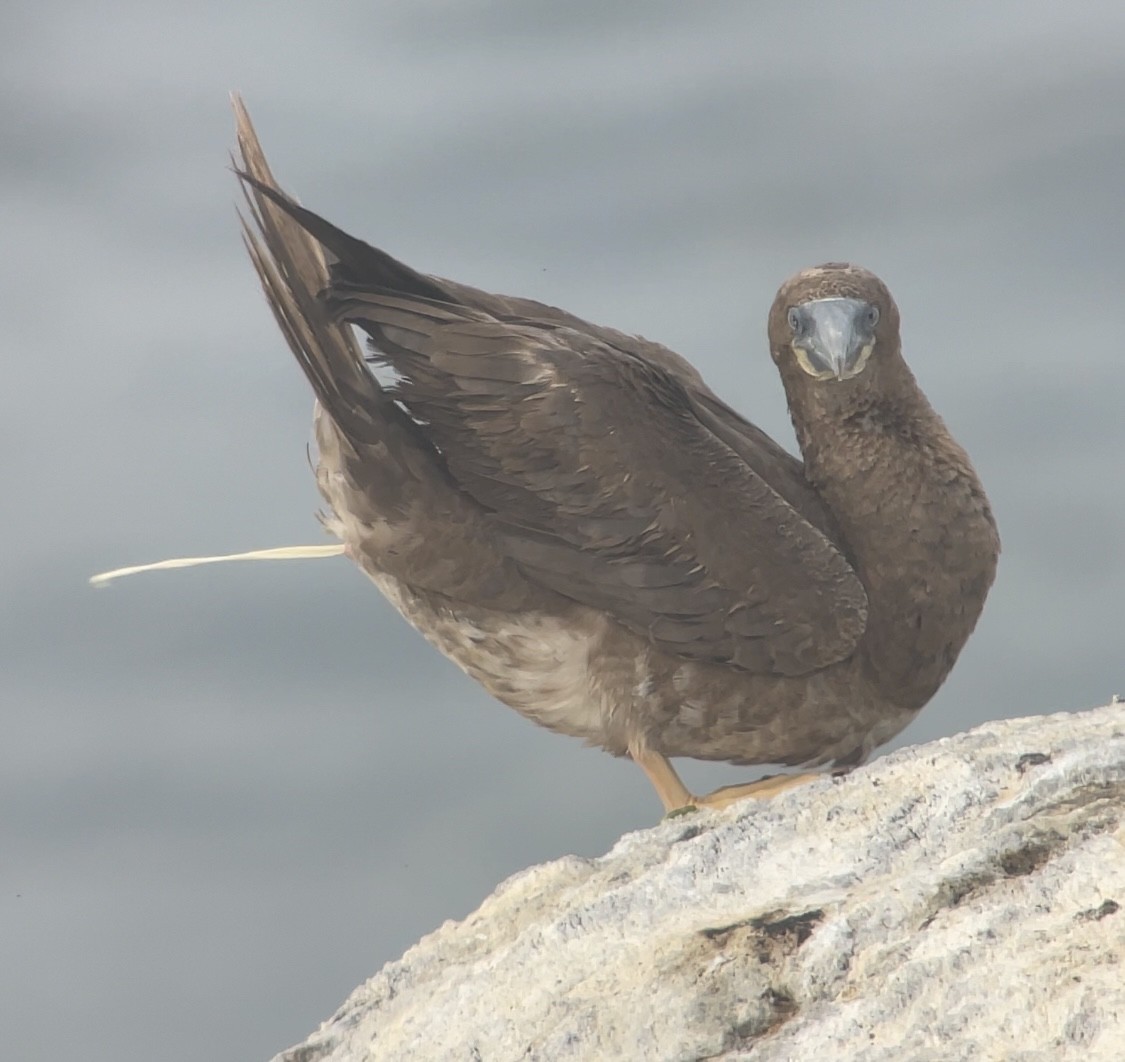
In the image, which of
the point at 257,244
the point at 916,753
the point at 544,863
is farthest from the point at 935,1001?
the point at 257,244

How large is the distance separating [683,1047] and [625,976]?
16 centimetres

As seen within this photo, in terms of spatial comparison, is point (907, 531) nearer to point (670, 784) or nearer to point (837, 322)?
point (837, 322)

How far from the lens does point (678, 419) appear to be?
3.68 metres

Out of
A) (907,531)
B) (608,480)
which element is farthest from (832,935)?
(907,531)

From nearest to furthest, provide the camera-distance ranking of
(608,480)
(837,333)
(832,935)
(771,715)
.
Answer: (832,935) → (608,480) → (837,333) → (771,715)

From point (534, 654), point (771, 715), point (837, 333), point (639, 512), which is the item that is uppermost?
point (837, 333)

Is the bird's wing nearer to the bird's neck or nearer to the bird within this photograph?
the bird

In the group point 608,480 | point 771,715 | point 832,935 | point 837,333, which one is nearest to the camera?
point 832,935

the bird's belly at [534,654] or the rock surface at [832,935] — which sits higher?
the bird's belly at [534,654]

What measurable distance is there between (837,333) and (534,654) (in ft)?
3.06

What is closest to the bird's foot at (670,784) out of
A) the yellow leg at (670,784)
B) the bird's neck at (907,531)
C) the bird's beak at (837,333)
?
the yellow leg at (670,784)

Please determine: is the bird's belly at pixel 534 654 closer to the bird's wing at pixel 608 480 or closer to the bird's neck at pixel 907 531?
the bird's wing at pixel 608 480

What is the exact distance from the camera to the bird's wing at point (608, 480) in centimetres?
356

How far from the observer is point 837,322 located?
3.73 meters
